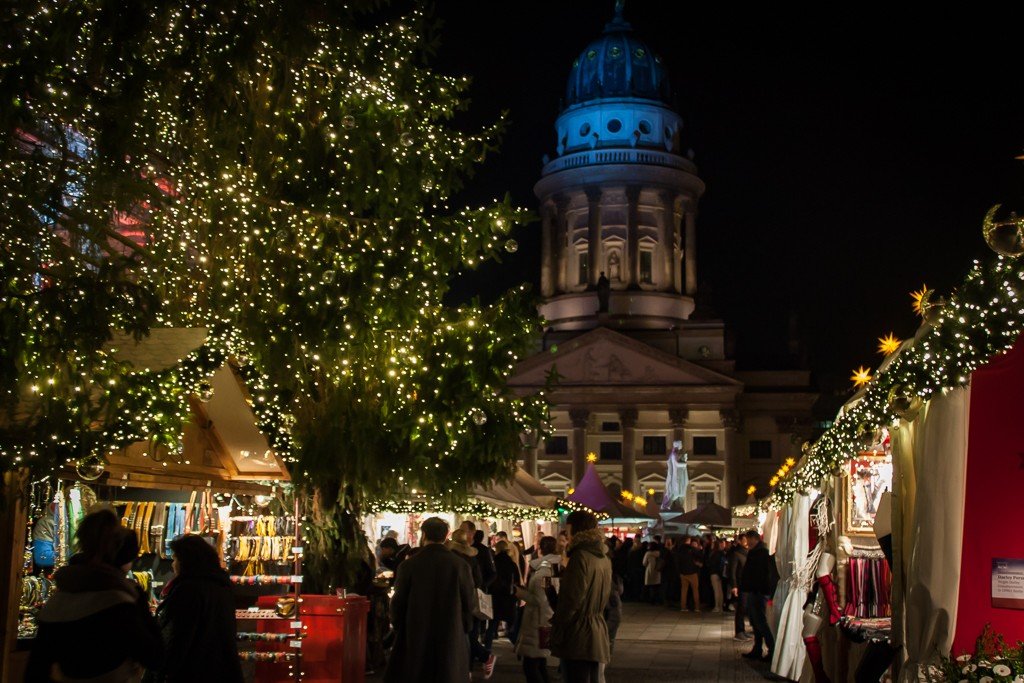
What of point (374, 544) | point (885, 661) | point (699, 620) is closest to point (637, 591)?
point (699, 620)

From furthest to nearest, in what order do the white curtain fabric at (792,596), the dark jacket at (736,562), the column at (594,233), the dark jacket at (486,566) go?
the column at (594,233)
the dark jacket at (736,562)
the dark jacket at (486,566)
the white curtain fabric at (792,596)

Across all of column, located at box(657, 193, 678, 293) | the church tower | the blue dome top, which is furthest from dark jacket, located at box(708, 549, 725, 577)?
the blue dome top

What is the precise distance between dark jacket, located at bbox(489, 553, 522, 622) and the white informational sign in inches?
394

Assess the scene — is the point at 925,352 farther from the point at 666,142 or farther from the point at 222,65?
the point at 666,142

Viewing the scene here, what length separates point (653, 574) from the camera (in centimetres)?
3441

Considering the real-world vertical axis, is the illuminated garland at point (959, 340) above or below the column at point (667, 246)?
below

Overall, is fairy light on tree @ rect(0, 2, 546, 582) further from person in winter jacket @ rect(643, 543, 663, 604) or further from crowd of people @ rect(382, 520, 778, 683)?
person in winter jacket @ rect(643, 543, 663, 604)

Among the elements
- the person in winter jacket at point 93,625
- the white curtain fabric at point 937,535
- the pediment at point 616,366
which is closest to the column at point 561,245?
the pediment at point 616,366

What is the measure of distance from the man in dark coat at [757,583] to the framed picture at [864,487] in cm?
612

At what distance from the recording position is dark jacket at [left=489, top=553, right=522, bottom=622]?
17516 mm

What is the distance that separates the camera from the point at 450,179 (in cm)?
1408

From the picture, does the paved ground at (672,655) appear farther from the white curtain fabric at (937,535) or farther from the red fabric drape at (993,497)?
the red fabric drape at (993,497)

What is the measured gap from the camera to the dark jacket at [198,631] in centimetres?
714

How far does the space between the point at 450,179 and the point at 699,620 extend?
16236mm
